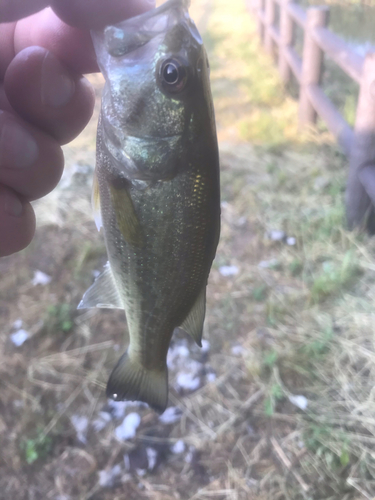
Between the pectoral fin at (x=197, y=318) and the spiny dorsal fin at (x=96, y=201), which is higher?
the spiny dorsal fin at (x=96, y=201)

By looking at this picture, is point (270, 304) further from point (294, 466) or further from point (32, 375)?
point (32, 375)

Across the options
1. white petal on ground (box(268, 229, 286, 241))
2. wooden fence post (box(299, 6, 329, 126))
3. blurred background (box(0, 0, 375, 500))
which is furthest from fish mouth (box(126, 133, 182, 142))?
wooden fence post (box(299, 6, 329, 126))

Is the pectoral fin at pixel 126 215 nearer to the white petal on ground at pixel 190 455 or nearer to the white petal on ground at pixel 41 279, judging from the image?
the white petal on ground at pixel 190 455

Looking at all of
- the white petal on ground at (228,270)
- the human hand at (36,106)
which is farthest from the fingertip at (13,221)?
the white petal on ground at (228,270)

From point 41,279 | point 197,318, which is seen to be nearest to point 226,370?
point 197,318

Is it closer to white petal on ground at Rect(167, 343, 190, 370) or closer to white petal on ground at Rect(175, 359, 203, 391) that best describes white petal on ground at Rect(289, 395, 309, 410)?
white petal on ground at Rect(175, 359, 203, 391)

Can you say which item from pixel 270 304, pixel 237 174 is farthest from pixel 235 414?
pixel 237 174

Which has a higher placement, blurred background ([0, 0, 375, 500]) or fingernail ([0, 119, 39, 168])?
fingernail ([0, 119, 39, 168])

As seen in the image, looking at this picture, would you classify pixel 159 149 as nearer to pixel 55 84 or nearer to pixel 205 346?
pixel 55 84
